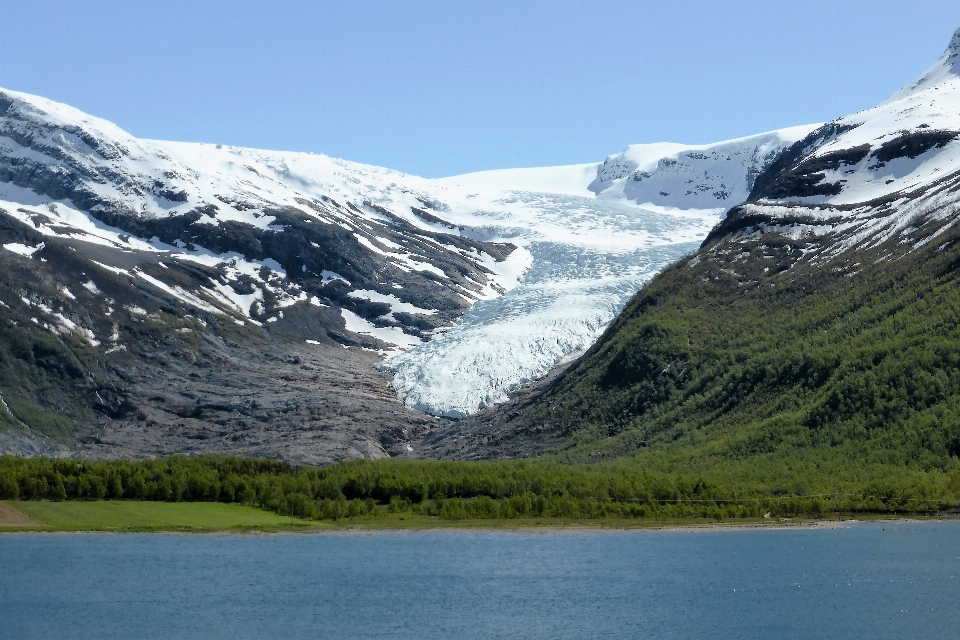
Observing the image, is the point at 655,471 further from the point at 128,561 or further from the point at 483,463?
the point at 128,561

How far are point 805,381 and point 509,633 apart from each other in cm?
9908

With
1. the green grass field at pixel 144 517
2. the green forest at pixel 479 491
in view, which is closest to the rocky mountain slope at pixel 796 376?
the green forest at pixel 479 491

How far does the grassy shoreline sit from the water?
7048 millimetres

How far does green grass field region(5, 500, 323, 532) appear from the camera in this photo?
12256 centimetres

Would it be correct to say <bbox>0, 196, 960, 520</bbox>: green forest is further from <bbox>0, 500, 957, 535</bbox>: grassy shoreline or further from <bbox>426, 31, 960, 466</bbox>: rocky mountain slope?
<bbox>0, 500, 957, 535</bbox>: grassy shoreline

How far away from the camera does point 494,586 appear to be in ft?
277

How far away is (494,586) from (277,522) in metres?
50.0

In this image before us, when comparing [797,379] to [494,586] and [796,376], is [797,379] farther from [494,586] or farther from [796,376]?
[494,586]

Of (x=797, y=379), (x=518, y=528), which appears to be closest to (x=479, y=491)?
(x=518, y=528)

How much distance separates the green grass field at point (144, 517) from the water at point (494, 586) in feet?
25.2

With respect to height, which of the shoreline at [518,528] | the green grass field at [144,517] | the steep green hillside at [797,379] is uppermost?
the steep green hillside at [797,379]

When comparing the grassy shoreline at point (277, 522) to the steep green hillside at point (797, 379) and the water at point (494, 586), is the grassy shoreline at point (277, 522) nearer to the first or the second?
the water at point (494, 586)

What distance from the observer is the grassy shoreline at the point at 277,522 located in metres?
122

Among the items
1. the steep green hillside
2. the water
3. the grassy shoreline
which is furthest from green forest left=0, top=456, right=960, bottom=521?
the water
